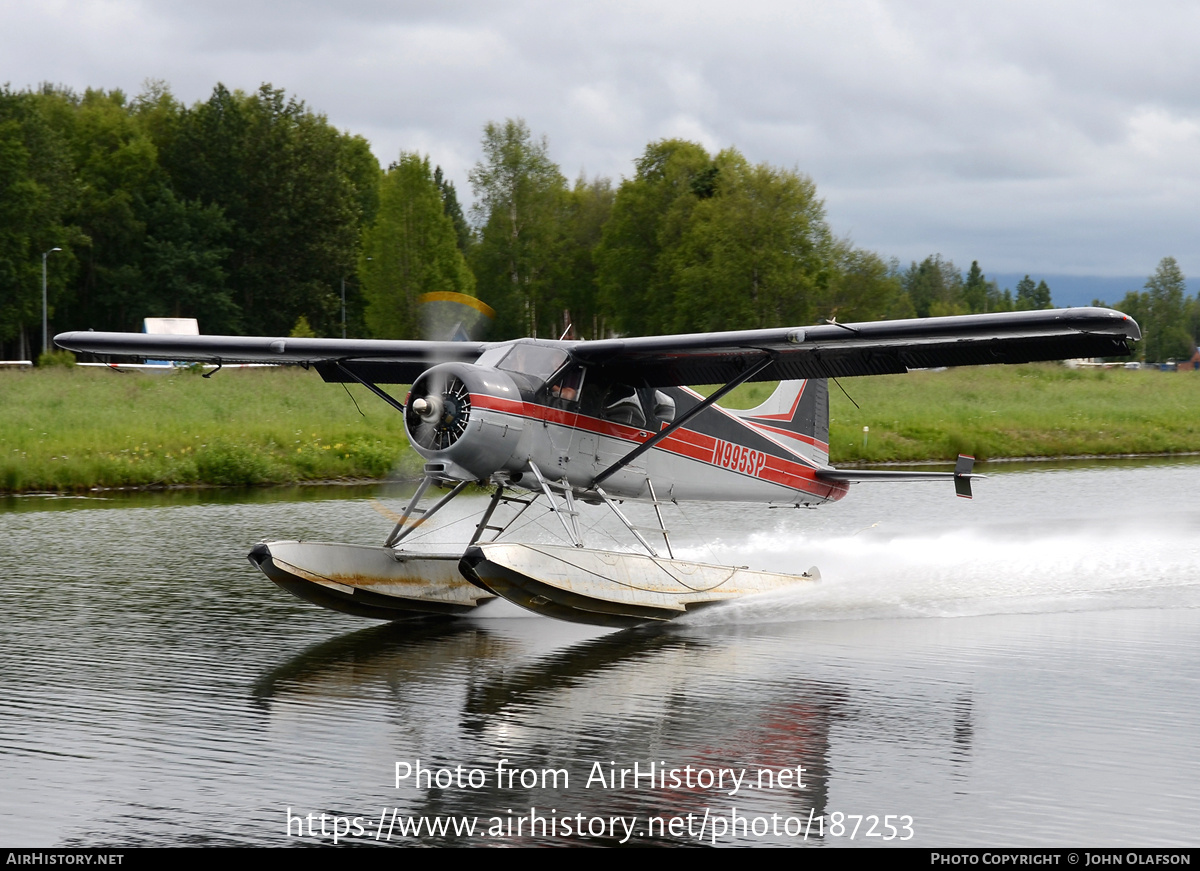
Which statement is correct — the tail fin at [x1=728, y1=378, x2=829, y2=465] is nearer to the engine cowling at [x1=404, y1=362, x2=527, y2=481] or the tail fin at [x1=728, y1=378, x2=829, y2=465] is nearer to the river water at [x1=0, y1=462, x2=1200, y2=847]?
the river water at [x1=0, y1=462, x2=1200, y2=847]

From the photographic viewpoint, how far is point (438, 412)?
1008 centimetres

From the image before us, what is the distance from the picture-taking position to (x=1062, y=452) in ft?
107

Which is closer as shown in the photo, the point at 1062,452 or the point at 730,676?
the point at 730,676

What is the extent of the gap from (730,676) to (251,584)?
6.43m

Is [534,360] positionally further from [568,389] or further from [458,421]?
[458,421]

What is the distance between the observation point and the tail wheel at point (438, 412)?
1008 cm

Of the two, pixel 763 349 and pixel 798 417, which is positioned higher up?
pixel 763 349

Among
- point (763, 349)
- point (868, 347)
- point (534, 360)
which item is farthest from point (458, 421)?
point (868, 347)

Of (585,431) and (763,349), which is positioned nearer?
(763,349)

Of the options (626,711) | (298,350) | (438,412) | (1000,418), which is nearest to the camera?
(626,711)

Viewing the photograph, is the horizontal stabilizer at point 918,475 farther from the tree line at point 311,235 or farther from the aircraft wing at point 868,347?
the tree line at point 311,235

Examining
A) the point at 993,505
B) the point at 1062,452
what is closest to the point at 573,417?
the point at 993,505

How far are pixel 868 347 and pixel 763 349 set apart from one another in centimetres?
96
